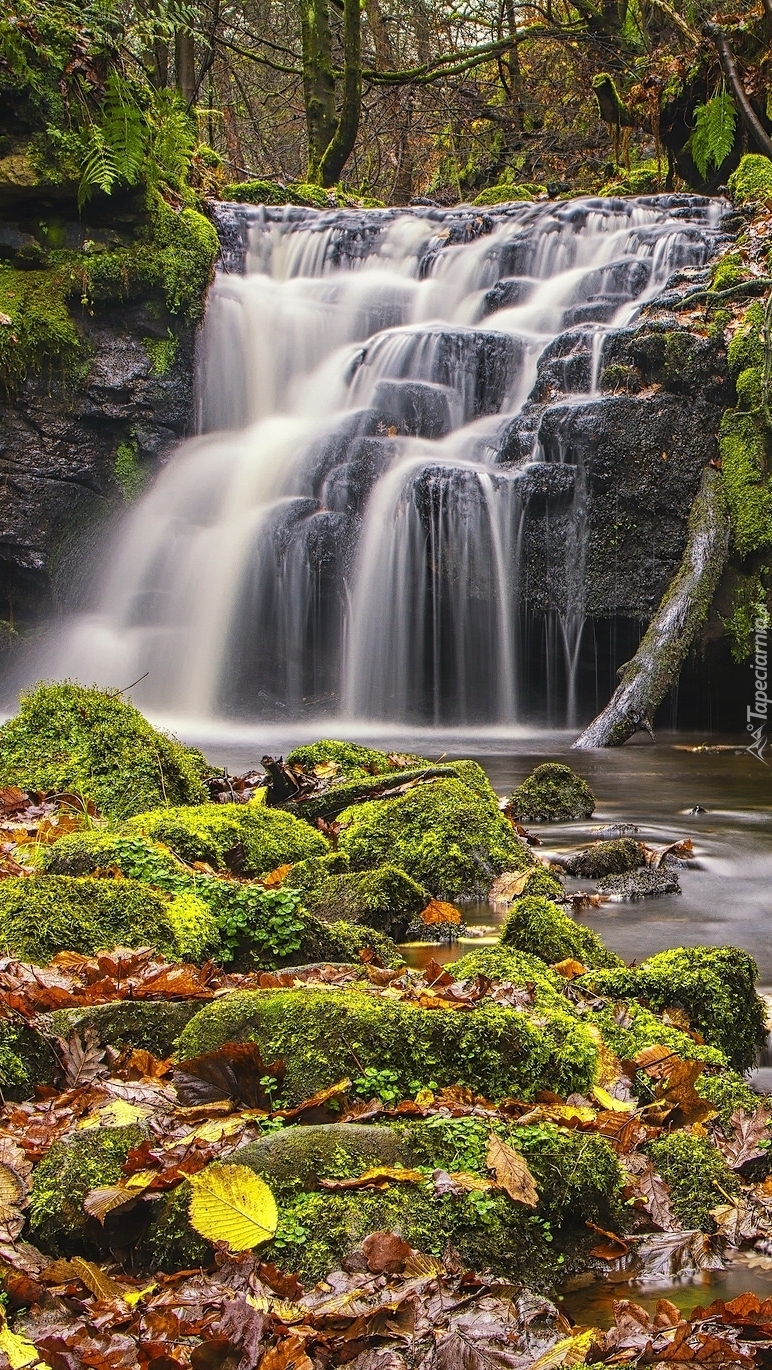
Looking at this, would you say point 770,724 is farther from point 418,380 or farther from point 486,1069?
point 486,1069

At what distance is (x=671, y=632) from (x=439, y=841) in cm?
619

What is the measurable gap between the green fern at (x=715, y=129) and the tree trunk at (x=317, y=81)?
20.9ft

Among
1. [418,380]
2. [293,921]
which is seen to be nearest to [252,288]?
[418,380]

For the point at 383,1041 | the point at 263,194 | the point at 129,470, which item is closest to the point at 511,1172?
the point at 383,1041

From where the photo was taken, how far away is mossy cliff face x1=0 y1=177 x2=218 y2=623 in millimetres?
14516

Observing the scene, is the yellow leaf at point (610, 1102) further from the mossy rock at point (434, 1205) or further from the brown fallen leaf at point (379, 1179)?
the brown fallen leaf at point (379, 1179)

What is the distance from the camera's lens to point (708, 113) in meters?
16.0

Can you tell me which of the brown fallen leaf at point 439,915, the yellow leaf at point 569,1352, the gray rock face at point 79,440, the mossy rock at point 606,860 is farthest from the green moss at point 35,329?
the yellow leaf at point 569,1352

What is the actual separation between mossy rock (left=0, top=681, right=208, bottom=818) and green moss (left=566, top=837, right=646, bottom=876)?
2.01 m

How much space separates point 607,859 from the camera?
5.78 meters

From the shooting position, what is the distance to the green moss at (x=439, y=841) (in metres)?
5.12

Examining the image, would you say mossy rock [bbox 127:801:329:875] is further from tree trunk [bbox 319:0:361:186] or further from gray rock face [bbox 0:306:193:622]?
tree trunk [bbox 319:0:361:186]

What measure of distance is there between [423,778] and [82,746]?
1.80m

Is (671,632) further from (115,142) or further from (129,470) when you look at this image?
(115,142)
